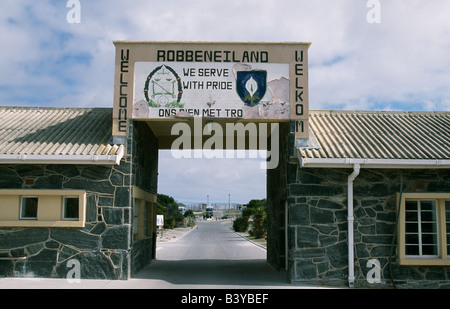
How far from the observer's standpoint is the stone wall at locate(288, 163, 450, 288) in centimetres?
1164

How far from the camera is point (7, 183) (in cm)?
1202

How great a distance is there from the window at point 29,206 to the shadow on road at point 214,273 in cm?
320

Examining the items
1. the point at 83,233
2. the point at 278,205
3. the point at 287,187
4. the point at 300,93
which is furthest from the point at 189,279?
the point at 300,93

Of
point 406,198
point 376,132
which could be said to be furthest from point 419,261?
point 376,132

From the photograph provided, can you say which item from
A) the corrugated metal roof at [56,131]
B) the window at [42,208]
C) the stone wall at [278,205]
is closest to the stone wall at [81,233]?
the window at [42,208]

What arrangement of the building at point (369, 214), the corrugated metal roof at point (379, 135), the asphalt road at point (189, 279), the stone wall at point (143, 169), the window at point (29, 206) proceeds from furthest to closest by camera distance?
the stone wall at point (143, 169), the window at point (29, 206), the corrugated metal roof at point (379, 135), the building at point (369, 214), the asphalt road at point (189, 279)

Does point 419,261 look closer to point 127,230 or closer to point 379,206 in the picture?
point 379,206

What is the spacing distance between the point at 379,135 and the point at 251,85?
400 centimetres

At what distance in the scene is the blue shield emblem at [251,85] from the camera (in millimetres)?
12312

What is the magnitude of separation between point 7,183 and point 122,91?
381cm

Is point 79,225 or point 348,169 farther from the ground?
point 348,169

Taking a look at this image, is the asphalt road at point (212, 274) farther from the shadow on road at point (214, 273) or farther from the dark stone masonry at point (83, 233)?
the dark stone masonry at point (83, 233)

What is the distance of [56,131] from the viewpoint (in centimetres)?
1312
